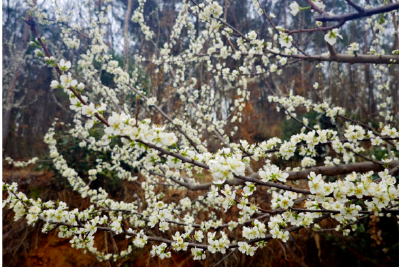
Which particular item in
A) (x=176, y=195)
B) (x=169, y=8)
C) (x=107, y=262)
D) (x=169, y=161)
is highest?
(x=169, y=8)

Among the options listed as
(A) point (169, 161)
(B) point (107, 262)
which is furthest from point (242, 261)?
(A) point (169, 161)

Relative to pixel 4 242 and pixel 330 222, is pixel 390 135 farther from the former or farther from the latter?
pixel 4 242

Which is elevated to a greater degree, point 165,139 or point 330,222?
→ point 165,139

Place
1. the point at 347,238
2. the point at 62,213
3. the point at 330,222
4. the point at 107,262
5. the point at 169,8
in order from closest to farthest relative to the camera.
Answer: the point at 62,213
the point at 347,238
the point at 107,262
the point at 330,222
the point at 169,8

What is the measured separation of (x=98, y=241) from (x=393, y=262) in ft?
13.0

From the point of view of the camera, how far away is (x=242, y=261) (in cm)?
296

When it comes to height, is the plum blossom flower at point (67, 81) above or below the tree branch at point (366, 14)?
below

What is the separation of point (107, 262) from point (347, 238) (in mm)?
3198

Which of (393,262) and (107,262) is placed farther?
(107,262)

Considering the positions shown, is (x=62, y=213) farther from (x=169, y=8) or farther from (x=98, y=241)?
(x=169, y=8)

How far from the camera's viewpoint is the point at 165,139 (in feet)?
3.22

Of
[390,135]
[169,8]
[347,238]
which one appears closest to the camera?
[390,135]

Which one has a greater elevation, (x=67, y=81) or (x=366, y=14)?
(x=366, y=14)

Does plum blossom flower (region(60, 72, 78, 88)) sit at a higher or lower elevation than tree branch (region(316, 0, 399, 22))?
lower
